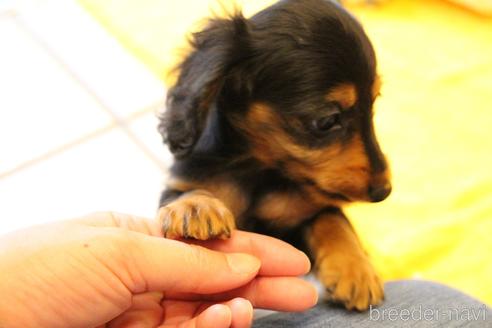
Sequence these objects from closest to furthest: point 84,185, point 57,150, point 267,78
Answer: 1. point 267,78
2. point 84,185
3. point 57,150

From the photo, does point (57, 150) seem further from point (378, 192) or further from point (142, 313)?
point (378, 192)

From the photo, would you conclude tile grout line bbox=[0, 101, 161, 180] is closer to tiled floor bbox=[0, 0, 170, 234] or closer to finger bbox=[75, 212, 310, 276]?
tiled floor bbox=[0, 0, 170, 234]

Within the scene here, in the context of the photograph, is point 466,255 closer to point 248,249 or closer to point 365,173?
point 365,173

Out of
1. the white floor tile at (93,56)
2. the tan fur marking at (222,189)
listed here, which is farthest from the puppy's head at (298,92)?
the white floor tile at (93,56)

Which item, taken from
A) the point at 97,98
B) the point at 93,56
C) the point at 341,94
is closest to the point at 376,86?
the point at 341,94

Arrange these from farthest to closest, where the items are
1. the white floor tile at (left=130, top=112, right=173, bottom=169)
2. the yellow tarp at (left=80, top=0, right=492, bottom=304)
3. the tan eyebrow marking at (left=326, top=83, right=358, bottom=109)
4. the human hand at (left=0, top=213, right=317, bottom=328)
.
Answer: the white floor tile at (left=130, top=112, right=173, bottom=169), the yellow tarp at (left=80, top=0, right=492, bottom=304), the tan eyebrow marking at (left=326, top=83, right=358, bottom=109), the human hand at (left=0, top=213, right=317, bottom=328)

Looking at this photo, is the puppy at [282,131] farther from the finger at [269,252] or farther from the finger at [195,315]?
the finger at [195,315]

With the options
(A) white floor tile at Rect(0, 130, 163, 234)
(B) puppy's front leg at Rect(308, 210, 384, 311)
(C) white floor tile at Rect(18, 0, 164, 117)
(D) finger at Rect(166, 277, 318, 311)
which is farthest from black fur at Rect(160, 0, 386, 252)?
(C) white floor tile at Rect(18, 0, 164, 117)
